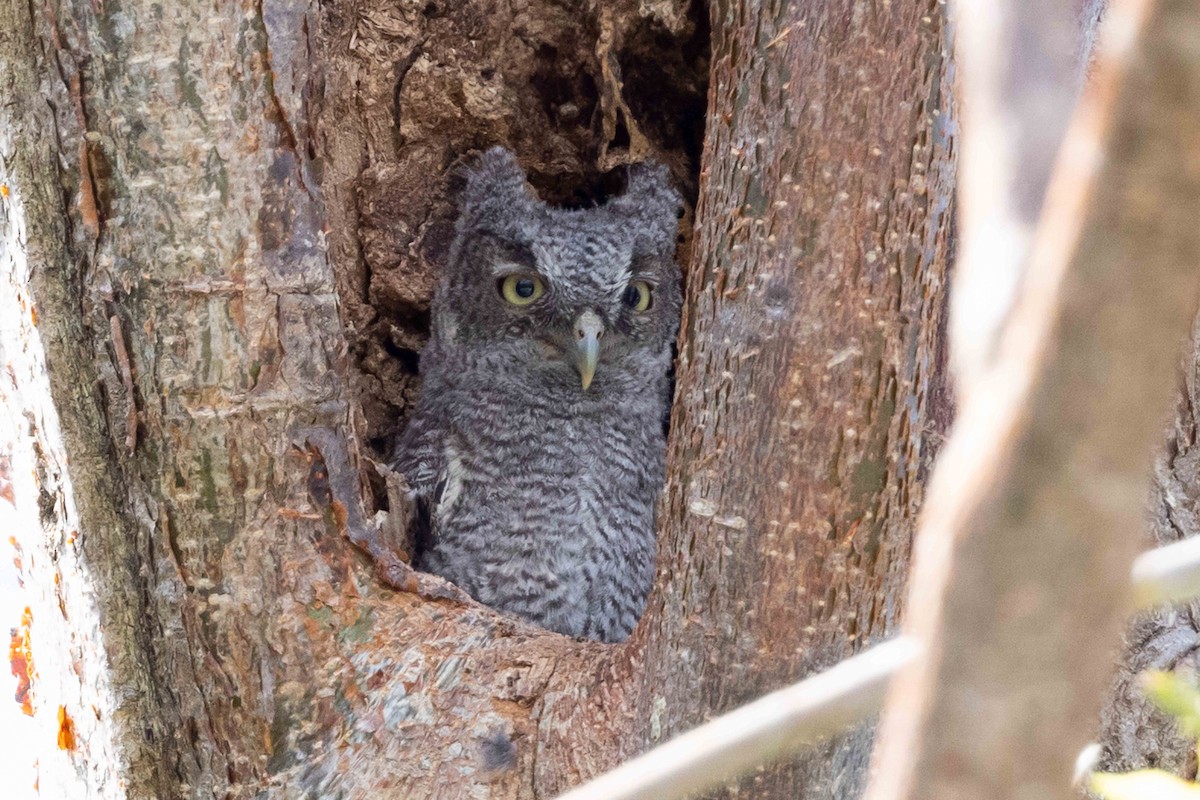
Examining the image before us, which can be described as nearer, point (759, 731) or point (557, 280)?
point (759, 731)

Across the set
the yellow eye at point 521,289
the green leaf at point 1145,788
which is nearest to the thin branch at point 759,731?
the green leaf at point 1145,788

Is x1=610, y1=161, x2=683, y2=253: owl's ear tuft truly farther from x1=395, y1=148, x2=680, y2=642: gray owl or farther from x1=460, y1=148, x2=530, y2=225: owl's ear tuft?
x1=460, y1=148, x2=530, y2=225: owl's ear tuft

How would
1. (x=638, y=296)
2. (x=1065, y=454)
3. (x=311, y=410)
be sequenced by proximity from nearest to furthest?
1. (x=1065, y=454)
2. (x=311, y=410)
3. (x=638, y=296)

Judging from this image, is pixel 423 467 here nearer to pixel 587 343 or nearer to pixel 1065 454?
pixel 587 343

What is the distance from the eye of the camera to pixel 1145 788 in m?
0.83

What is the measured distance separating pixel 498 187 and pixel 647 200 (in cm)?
43

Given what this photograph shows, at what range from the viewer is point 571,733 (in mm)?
2055

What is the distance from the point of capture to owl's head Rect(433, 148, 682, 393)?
3.28m

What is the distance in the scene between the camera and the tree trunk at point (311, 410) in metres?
1.77

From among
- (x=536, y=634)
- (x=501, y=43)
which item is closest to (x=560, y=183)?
(x=501, y=43)

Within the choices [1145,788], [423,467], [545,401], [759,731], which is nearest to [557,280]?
[545,401]

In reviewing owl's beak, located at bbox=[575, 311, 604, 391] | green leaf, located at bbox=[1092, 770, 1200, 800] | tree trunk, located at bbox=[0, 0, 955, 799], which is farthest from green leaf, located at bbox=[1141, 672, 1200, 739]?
owl's beak, located at bbox=[575, 311, 604, 391]

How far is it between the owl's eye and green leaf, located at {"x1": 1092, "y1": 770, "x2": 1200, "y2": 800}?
2651 mm

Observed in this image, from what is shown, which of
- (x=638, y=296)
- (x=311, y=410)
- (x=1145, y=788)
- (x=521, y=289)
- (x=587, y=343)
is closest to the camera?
(x=1145, y=788)
